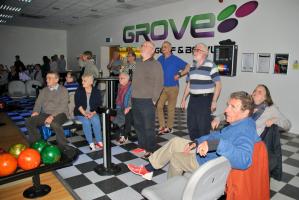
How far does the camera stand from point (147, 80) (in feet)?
9.90

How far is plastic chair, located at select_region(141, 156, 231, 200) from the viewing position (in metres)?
1.29

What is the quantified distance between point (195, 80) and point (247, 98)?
4.53 ft

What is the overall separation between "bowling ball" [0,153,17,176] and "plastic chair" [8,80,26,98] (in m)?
7.10

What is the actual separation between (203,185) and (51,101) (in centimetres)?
275

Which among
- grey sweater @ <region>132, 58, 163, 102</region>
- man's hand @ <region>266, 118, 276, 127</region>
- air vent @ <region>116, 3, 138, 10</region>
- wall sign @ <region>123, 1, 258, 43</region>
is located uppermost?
air vent @ <region>116, 3, 138, 10</region>

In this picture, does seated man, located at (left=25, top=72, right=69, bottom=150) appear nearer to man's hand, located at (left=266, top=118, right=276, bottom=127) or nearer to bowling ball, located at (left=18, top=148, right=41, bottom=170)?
bowling ball, located at (left=18, top=148, right=41, bottom=170)

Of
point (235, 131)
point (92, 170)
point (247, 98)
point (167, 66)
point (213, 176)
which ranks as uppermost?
point (167, 66)

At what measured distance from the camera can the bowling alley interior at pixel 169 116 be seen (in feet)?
A: 5.42

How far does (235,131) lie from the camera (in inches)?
64.8

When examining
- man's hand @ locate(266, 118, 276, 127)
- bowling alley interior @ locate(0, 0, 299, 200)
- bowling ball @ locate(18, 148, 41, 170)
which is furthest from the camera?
man's hand @ locate(266, 118, 276, 127)

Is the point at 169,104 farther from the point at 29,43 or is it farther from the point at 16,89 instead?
the point at 29,43

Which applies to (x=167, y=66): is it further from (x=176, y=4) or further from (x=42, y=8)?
(x=42, y=8)

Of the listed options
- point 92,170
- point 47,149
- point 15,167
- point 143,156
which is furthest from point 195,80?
point 15,167

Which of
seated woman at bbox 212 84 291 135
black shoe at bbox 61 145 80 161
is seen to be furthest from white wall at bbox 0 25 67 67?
seated woman at bbox 212 84 291 135
